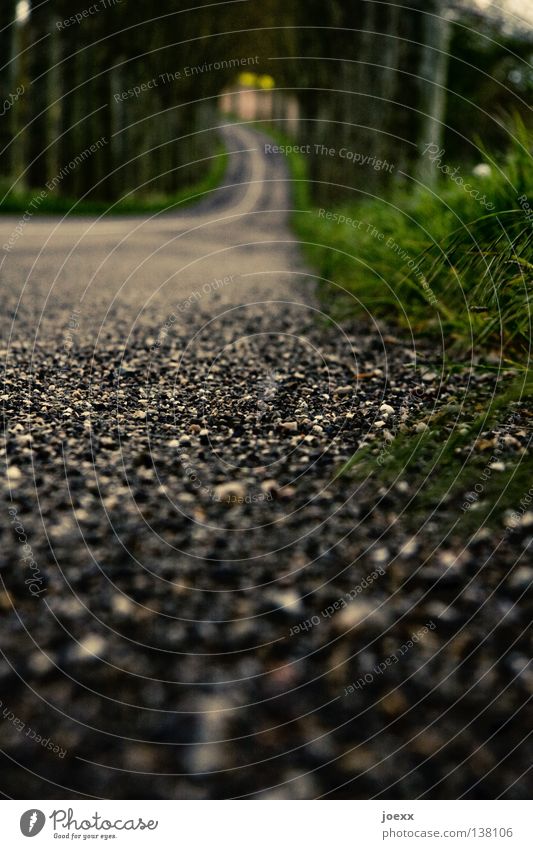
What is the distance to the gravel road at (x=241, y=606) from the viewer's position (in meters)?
1.35

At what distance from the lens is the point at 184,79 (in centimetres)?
2572

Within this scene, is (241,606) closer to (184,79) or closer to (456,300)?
(456,300)

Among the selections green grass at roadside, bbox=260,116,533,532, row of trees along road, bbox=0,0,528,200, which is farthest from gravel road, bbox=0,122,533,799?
row of trees along road, bbox=0,0,528,200

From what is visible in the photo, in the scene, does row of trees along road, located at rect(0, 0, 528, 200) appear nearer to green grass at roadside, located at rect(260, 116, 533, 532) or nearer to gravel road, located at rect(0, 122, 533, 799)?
green grass at roadside, located at rect(260, 116, 533, 532)

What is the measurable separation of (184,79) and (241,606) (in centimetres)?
2701

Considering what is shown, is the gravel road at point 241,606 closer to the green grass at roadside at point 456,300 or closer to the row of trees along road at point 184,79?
the green grass at roadside at point 456,300

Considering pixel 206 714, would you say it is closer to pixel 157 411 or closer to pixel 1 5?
pixel 157 411

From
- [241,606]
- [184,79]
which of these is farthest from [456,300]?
[184,79]

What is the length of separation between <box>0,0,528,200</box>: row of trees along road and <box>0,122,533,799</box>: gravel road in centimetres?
311

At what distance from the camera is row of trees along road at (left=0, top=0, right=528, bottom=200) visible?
9312 mm

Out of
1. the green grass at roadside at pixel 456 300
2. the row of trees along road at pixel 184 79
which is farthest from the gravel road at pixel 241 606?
the row of trees along road at pixel 184 79

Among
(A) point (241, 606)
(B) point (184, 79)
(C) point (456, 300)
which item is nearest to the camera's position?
(A) point (241, 606)

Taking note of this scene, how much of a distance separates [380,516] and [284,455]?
52 cm
